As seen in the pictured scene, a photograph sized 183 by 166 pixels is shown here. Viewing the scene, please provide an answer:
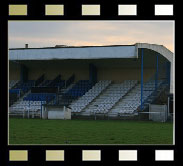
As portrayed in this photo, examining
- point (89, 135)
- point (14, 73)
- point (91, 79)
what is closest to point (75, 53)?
point (91, 79)

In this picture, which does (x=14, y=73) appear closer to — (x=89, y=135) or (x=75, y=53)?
(x=75, y=53)

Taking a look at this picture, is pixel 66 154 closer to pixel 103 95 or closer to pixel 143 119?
pixel 143 119

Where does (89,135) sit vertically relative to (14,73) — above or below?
below

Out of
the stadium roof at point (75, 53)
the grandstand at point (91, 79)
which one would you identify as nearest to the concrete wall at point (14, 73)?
the grandstand at point (91, 79)

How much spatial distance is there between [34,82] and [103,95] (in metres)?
6.21

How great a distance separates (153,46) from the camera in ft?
72.4

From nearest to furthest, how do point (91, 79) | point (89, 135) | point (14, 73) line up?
1. point (89, 135)
2. point (91, 79)
3. point (14, 73)

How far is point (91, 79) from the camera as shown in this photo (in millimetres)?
28812

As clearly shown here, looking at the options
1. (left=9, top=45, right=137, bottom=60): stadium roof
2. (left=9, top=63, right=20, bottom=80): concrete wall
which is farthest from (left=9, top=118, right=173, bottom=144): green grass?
(left=9, top=63, right=20, bottom=80): concrete wall

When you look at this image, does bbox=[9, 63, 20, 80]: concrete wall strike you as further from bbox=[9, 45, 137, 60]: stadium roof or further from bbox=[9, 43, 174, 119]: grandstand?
bbox=[9, 45, 137, 60]: stadium roof

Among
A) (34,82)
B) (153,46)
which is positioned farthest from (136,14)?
(34,82)

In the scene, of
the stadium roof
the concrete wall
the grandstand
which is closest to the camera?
the stadium roof

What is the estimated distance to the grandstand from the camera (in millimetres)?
23737
